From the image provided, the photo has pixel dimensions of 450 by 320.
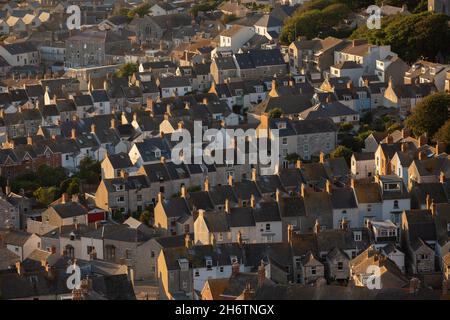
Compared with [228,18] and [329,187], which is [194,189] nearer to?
[329,187]

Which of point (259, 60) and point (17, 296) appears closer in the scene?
point (17, 296)

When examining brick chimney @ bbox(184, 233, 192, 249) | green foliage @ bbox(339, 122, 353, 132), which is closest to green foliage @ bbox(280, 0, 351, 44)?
green foliage @ bbox(339, 122, 353, 132)

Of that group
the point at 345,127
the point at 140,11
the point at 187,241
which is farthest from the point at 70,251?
the point at 140,11

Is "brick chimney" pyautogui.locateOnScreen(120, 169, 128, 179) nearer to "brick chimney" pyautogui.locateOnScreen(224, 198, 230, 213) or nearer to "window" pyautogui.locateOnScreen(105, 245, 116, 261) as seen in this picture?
"brick chimney" pyautogui.locateOnScreen(224, 198, 230, 213)

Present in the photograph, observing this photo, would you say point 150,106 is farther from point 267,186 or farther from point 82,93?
point 267,186

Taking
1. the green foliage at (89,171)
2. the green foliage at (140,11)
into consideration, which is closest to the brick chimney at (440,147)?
the green foliage at (89,171)

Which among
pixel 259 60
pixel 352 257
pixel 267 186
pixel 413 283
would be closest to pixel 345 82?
pixel 259 60
